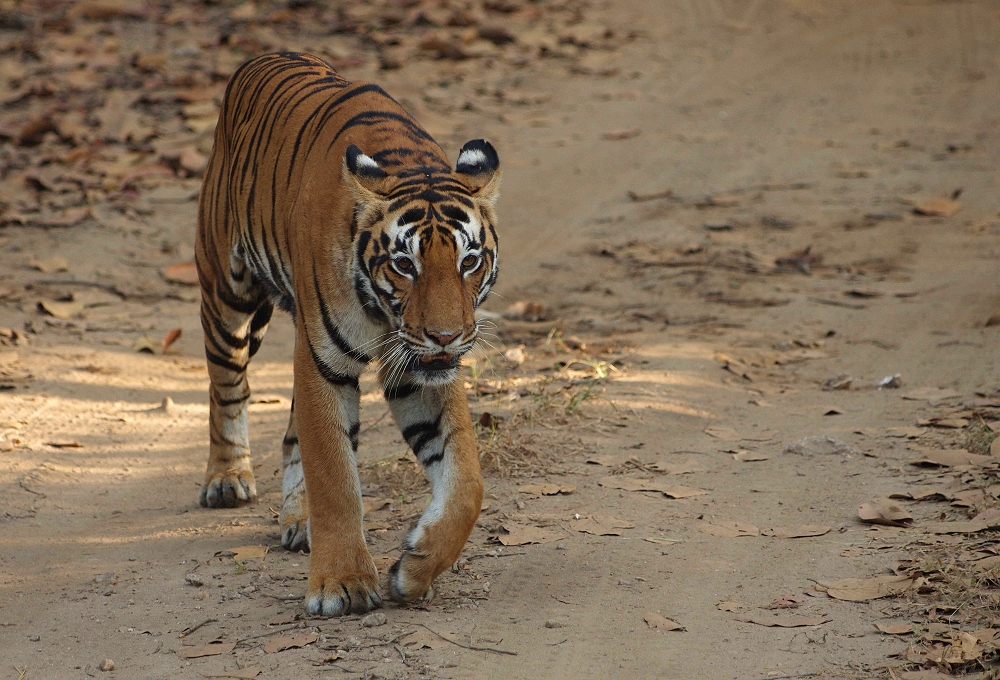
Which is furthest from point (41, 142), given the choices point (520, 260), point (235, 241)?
point (235, 241)

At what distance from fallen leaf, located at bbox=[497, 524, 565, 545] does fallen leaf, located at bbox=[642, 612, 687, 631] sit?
0.66 metres

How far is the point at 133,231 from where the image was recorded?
26.7 feet

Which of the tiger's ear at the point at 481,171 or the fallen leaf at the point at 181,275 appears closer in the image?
the tiger's ear at the point at 481,171

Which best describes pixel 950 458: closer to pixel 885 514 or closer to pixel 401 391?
pixel 885 514

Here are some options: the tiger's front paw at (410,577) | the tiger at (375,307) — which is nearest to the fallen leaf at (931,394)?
the tiger at (375,307)

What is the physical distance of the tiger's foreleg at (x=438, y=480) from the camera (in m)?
3.41

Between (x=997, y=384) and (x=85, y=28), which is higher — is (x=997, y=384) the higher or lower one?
the lower one

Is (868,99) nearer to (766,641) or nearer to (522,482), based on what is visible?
(522,482)

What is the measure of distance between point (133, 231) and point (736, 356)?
4701 mm

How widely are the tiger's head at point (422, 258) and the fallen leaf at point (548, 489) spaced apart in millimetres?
1025

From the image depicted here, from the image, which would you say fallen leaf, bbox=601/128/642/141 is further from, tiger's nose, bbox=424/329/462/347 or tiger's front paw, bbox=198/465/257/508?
tiger's nose, bbox=424/329/462/347

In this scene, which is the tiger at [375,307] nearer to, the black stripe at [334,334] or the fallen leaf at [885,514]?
the black stripe at [334,334]

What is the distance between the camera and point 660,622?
335 centimetres

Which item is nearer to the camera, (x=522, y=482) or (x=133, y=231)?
(x=522, y=482)
